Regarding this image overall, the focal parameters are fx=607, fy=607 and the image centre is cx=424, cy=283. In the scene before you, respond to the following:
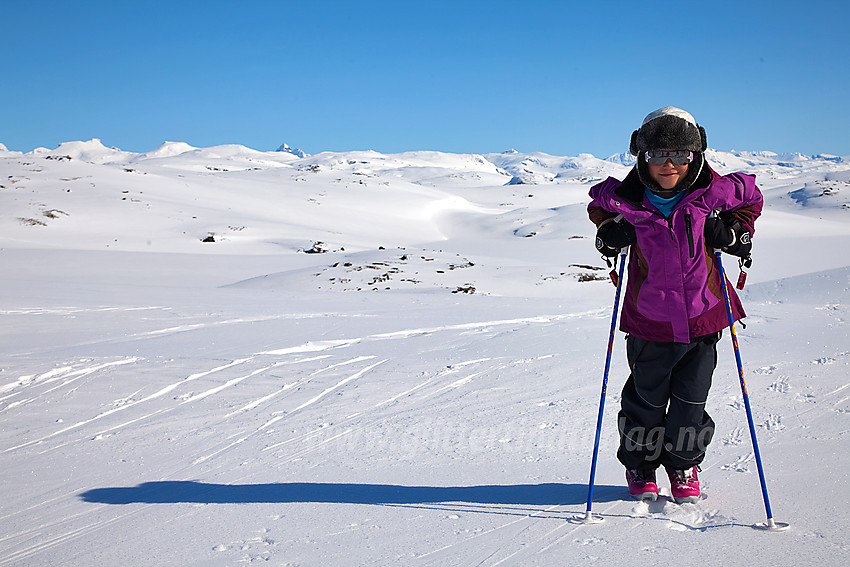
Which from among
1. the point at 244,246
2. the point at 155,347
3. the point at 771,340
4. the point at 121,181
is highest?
the point at 121,181

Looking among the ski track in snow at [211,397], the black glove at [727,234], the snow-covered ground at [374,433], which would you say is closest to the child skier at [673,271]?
the black glove at [727,234]

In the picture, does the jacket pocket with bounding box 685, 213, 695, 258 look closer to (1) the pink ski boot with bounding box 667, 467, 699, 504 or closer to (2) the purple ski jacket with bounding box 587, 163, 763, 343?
(2) the purple ski jacket with bounding box 587, 163, 763, 343

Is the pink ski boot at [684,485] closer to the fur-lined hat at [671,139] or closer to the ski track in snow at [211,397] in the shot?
the ski track in snow at [211,397]

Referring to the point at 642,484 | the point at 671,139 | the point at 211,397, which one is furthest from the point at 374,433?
the point at 671,139

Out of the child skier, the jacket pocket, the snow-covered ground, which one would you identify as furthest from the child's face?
the snow-covered ground

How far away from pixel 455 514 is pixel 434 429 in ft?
4.36

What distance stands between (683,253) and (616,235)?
0.30m

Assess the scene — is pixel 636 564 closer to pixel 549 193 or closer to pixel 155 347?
pixel 155 347

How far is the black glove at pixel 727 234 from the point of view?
8.92ft

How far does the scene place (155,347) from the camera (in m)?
6.93

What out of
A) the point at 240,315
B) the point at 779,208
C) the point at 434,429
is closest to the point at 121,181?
the point at 240,315

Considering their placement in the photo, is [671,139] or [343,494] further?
[343,494]

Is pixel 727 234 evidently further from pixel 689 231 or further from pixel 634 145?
pixel 634 145

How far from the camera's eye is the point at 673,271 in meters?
2.78
